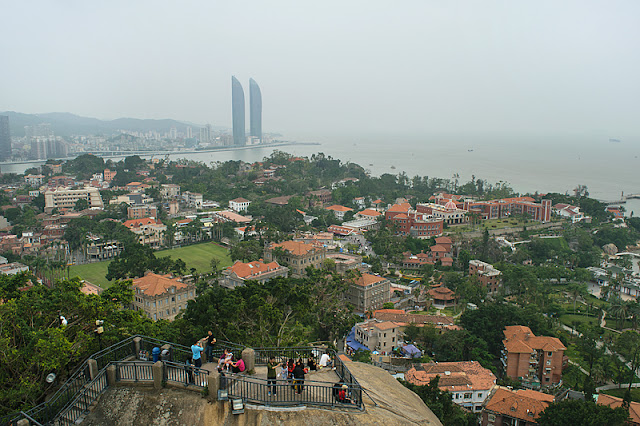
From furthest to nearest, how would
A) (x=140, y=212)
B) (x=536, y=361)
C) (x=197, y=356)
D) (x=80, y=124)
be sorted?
(x=80, y=124) → (x=140, y=212) → (x=536, y=361) → (x=197, y=356)

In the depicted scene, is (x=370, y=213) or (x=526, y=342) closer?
(x=526, y=342)

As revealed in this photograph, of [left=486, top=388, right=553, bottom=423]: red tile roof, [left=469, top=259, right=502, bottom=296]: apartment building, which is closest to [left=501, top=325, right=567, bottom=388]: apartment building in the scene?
[left=486, top=388, right=553, bottom=423]: red tile roof

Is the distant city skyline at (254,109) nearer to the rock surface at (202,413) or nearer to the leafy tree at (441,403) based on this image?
the leafy tree at (441,403)

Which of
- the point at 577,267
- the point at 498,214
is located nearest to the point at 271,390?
the point at 577,267

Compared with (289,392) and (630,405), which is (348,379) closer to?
(289,392)

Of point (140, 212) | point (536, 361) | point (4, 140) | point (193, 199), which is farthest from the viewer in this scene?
point (4, 140)

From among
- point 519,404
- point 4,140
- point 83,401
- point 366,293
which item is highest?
point 4,140

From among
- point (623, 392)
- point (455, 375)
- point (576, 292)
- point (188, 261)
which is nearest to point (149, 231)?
point (188, 261)
